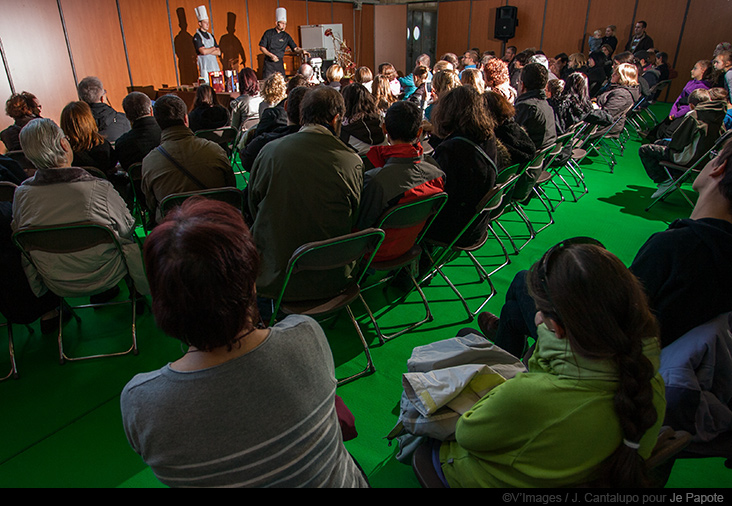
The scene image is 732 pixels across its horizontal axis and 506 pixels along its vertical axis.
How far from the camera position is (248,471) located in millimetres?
824

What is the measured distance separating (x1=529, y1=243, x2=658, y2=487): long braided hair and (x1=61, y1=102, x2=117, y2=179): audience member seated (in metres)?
3.37

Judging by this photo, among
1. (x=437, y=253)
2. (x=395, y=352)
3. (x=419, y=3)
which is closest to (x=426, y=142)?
(x=437, y=253)

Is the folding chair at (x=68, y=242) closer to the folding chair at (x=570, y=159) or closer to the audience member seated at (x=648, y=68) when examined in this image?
the folding chair at (x=570, y=159)

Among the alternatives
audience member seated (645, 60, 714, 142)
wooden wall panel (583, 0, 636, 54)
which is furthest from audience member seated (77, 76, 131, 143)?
wooden wall panel (583, 0, 636, 54)

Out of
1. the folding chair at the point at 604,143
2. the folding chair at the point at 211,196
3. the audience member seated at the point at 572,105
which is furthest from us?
the folding chair at the point at 604,143

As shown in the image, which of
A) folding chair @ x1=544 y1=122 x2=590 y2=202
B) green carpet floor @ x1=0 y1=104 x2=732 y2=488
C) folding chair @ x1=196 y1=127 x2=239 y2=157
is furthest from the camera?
folding chair @ x1=196 y1=127 x2=239 y2=157

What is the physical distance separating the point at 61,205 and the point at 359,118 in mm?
2230

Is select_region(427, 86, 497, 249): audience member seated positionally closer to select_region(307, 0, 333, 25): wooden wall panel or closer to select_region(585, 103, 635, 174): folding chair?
select_region(585, 103, 635, 174): folding chair

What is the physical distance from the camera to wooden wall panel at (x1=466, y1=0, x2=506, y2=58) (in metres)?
13.3

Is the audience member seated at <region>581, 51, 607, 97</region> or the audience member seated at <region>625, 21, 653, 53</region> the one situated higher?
the audience member seated at <region>625, 21, 653, 53</region>

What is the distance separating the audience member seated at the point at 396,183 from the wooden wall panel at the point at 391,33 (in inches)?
493

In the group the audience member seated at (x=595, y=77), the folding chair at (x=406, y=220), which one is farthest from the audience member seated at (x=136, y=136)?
the audience member seated at (x=595, y=77)

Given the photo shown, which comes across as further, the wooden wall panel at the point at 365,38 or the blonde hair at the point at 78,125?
the wooden wall panel at the point at 365,38

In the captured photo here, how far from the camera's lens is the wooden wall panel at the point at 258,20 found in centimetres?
998
